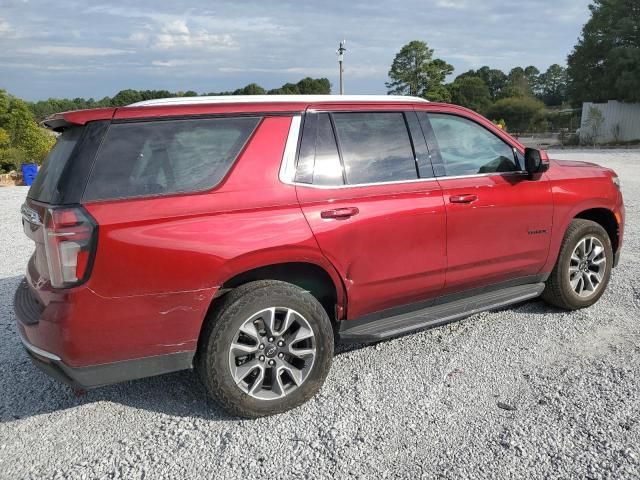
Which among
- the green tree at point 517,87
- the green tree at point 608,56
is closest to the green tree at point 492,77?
the green tree at point 517,87

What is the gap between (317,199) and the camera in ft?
10.3

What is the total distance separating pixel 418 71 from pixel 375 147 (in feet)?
207

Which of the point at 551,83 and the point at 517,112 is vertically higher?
the point at 551,83

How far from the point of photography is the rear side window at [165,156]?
272cm

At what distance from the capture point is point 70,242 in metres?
2.59

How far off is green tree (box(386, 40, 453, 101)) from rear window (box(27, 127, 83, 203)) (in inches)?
2403

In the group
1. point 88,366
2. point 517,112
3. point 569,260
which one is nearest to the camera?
point 88,366

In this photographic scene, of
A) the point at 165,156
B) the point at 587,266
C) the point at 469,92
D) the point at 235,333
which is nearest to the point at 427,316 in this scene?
the point at 235,333

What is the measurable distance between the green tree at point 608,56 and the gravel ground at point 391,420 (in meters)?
31.9

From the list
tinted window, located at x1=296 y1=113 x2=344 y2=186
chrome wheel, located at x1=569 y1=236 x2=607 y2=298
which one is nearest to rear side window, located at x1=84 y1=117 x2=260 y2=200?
tinted window, located at x1=296 y1=113 x2=344 y2=186

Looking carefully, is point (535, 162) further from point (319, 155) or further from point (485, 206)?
point (319, 155)

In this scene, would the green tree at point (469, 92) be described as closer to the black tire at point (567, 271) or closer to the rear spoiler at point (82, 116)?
the black tire at point (567, 271)

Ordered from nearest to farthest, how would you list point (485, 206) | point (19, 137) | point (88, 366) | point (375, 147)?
point (88, 366) < point (375, 147) < point (485, 206) < point (19, 137)

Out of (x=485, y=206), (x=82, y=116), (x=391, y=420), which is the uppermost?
(x=82, y=116)
